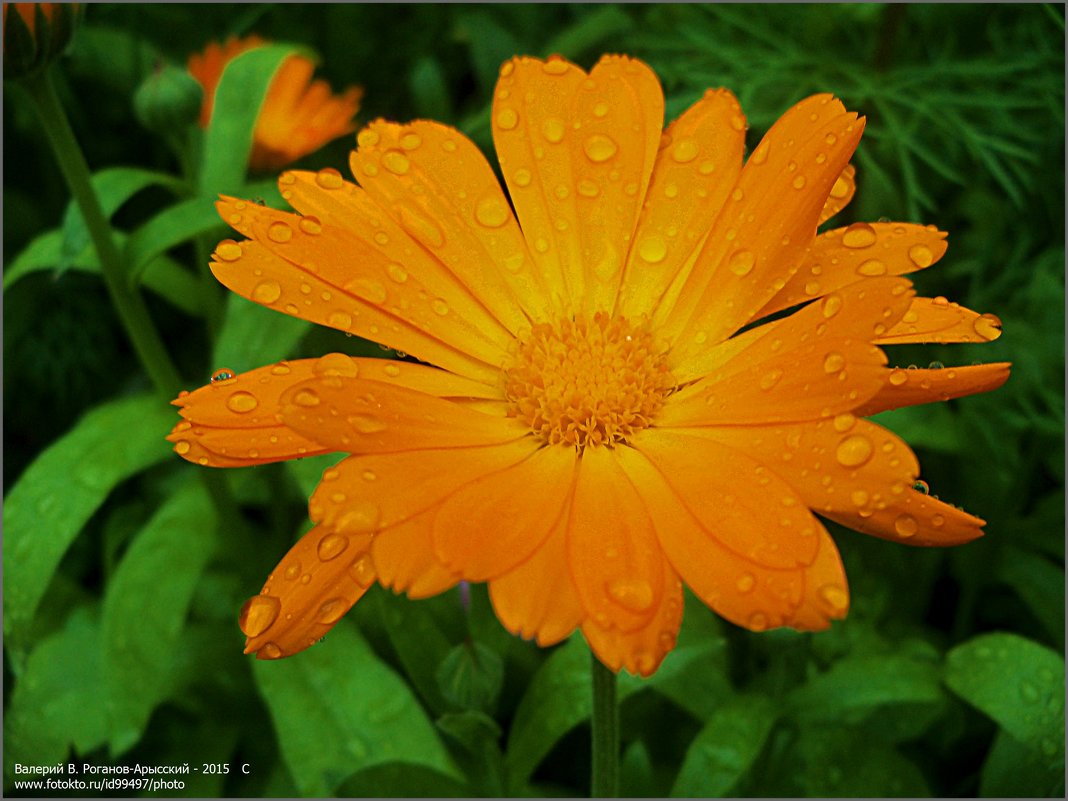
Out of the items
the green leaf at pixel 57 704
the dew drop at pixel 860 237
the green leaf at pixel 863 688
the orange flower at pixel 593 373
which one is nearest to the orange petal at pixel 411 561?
the orange flower at pixel 593 373

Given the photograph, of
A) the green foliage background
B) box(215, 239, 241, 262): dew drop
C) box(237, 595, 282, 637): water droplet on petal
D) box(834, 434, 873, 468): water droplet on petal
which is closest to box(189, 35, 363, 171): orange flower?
the green foliage background

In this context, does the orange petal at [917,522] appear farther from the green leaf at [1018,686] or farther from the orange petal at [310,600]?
the green leaf at [1018,686]

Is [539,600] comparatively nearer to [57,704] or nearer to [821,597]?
[821,597]

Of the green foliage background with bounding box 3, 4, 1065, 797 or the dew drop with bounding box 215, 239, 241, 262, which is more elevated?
the dew drop with bounding box 215, 239, 241, 262

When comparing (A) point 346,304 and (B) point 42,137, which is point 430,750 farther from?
(B) point 42,137

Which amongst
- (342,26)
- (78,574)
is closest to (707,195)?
(78,574)

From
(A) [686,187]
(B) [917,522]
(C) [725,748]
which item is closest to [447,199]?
(A) [686,187]

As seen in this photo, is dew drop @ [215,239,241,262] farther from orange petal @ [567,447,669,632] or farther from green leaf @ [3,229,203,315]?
green leaf @ [3,229,203,315]
